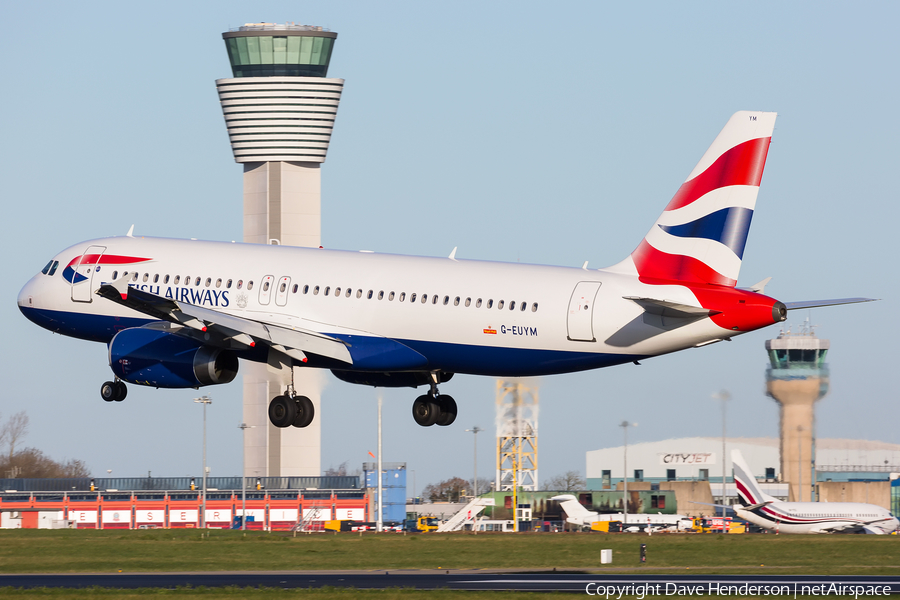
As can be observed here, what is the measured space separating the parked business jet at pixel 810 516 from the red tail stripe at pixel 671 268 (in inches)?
2571

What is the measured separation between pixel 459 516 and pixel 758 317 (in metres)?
78.9

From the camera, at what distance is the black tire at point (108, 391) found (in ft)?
164

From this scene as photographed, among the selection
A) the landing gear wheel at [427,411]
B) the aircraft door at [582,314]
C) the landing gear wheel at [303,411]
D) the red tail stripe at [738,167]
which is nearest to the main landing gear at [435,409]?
the landing gear wheel at [427,411]

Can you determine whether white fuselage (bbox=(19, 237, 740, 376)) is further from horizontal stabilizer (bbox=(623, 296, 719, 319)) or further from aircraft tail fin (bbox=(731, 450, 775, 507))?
aircraft tail fin (bbox=(731, 450, 775, 507))

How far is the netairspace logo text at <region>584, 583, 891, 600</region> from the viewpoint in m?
45.1

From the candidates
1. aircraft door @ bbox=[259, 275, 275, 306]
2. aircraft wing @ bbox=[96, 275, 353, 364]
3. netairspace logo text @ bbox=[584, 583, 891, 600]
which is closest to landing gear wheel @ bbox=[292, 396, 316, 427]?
aircraft wing @ bbox=[96, 275, 353, 364]

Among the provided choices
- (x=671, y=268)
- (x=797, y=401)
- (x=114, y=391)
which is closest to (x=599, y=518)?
(x=797, y=401)

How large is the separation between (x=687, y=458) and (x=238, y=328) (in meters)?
154

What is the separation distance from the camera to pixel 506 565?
61.6 m

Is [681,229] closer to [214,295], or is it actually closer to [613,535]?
[214,295]

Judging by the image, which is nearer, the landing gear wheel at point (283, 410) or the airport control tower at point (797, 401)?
the landing gear wheel at point (283, 410)

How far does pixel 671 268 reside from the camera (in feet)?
138

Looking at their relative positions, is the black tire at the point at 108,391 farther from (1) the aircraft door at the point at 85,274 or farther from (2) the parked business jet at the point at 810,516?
(2) the parked business jet at the point at 810,516

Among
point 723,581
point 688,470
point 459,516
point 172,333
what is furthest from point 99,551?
point 688,470
